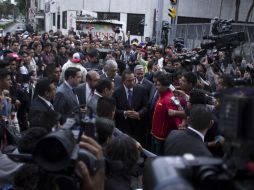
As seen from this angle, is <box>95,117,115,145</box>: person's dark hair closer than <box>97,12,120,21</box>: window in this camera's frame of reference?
Yes

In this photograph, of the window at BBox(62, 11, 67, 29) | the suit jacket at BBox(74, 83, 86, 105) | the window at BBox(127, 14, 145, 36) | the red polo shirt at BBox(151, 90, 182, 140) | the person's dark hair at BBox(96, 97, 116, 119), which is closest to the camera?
the person's dark hair at BBox(96, 97, 116, 119)

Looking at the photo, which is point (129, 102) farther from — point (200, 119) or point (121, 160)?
point (121, 160)

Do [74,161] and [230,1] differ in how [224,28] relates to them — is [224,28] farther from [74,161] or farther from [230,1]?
[230,1]

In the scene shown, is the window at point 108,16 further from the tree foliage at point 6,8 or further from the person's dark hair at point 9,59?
the tree foliage at point 6,8

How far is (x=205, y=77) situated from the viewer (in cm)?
806

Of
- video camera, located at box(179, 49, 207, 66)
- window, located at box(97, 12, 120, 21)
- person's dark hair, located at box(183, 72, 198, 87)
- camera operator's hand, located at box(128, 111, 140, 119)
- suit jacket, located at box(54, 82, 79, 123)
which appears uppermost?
window, located at box(97, 12, 120, 21)

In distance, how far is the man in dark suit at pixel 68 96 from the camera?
231 inches

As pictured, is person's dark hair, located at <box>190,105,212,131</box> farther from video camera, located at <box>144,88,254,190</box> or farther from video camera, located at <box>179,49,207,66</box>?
video camera, located at <box>179,49,207,66</box>

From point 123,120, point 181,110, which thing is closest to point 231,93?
point 181,110

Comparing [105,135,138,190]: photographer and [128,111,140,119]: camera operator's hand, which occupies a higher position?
[105,135,138,190]: photographer

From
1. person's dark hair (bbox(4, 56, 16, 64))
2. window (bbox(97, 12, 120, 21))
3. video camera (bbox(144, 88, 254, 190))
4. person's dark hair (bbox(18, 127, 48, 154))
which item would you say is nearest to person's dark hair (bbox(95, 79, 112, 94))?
person's dark hair (bbox(4, 56, 16, 64))

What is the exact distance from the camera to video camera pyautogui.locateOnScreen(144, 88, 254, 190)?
1.35m

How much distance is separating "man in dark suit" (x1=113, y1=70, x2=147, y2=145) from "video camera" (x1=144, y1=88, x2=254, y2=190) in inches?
198

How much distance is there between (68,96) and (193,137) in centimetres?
266
